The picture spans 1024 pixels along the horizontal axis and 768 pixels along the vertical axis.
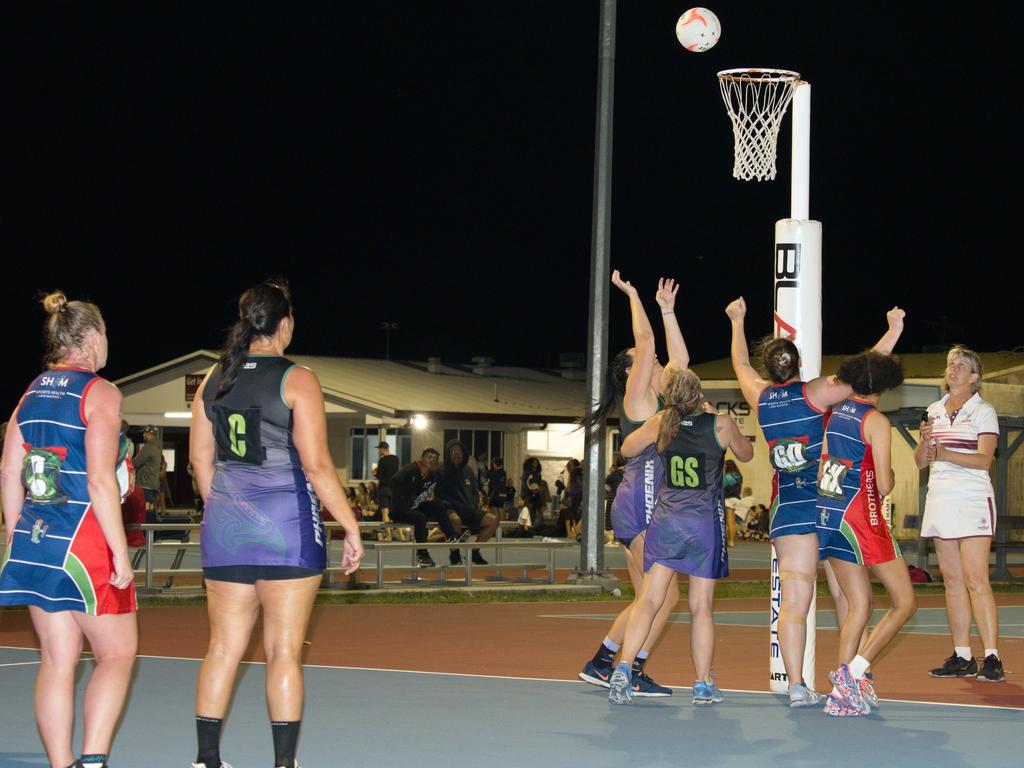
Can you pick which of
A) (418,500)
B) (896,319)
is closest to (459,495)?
(418,500)

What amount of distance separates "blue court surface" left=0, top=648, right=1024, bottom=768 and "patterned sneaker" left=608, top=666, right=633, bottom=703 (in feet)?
0.28

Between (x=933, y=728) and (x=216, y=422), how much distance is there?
4129 millimetres

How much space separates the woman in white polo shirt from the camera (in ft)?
34.4

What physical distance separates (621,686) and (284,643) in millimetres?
3063

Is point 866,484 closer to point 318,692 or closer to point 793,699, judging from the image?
point 793,699

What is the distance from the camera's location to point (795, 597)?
28.9 feet

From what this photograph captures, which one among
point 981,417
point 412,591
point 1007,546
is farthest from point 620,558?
point 981,417

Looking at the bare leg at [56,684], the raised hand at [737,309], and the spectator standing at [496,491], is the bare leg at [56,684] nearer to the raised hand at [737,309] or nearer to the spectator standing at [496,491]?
the raised hand at [737,309]

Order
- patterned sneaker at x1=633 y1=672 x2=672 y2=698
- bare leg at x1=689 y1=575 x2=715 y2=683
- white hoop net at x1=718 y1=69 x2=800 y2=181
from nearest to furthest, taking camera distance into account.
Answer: bare leg at x1=689 y1=575 x2=715 y2=683 < patterned sneaker at x1=633 y1=672 x2=672 y2=698 < white hoop net at x1=718 y1=69 x2=800 y2=181

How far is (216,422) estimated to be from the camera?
21.1 feet

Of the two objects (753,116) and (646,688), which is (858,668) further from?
(753,116)

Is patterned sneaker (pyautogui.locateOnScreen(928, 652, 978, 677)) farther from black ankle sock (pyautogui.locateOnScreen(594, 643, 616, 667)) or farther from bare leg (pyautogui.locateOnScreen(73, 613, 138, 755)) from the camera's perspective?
bare leg (pyautogui.locateOnScreen(73, 613, 138, 755))

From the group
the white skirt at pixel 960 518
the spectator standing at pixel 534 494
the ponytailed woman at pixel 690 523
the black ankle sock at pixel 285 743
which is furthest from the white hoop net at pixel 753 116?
the spectator standing at pixel 534 494

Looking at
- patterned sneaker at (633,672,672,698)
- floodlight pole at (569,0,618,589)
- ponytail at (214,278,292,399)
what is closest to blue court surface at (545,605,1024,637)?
floodlight pole at (569,0,618,589)
